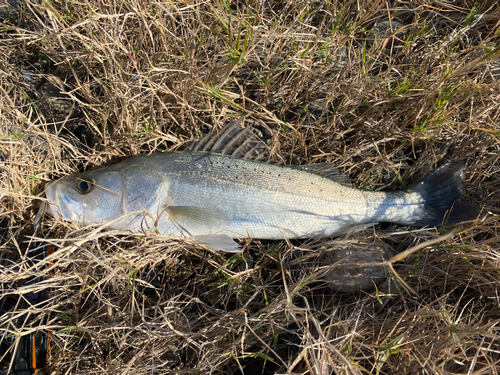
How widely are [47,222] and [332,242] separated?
2.63 meters

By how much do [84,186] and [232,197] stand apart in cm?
131

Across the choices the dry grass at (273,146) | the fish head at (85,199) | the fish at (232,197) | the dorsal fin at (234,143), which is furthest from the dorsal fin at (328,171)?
the fish head at (85,199)

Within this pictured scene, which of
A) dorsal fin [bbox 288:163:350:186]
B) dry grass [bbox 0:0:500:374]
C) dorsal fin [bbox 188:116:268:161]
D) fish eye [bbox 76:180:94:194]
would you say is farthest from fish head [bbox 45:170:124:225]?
dorsal fin [bbox 288:163:350:186]

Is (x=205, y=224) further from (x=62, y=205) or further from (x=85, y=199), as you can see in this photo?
(x=62, y=205)

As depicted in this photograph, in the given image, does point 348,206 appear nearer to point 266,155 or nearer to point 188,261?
point 266,155

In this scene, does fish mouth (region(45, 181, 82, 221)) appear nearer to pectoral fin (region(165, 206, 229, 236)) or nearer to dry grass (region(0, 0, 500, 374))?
dry grass (region(0, 0, 500, 374))

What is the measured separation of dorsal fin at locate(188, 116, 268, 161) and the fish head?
0.84m

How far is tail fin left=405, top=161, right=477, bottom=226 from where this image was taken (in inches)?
121

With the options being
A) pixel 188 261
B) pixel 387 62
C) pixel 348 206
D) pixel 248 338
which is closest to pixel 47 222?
pixel 188 261

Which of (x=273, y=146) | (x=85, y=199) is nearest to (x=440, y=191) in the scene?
(x=273, y=146)

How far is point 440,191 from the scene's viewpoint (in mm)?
3115

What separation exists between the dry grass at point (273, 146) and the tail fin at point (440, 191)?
15cm

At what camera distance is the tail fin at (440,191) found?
309 centimetres

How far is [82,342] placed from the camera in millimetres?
2900
